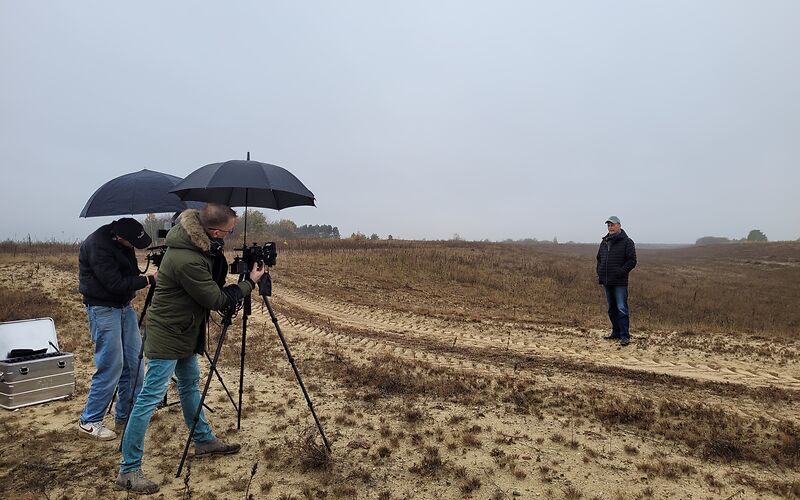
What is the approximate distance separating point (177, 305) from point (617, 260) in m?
7.84

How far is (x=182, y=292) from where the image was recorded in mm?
3238

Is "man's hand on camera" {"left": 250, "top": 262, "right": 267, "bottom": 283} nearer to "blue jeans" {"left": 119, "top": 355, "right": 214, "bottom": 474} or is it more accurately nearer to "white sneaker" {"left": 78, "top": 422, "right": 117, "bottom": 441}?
"blue jeans" {"left": 119, "top": 355, "right": 214, "bottom": 474}

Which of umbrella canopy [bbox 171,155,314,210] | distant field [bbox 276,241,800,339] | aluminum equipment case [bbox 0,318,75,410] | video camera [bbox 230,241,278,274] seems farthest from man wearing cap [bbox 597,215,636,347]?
aluminum equipment case [bbox 0,318,75,410]

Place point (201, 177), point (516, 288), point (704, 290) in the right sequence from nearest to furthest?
point (201, 177) < point (516, 288) < point (704, 290)

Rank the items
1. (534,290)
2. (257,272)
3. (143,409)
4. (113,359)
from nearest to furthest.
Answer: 1. (143,409)
2. (257,272)
3. (113,359)
4. (534,290)

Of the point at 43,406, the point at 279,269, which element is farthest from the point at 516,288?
the point at 43,406

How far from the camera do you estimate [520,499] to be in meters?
3.40

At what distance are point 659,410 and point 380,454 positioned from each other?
328 cm

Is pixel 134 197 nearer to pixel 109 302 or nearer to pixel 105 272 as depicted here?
A: pixel 105 272

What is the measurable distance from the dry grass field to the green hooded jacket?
1.14 m

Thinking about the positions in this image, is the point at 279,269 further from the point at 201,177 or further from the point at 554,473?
the point at 554,473

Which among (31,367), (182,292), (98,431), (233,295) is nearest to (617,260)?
(233,295)

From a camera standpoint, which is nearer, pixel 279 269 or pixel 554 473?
pixel 554 473

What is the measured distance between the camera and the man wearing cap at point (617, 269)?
335 inches
